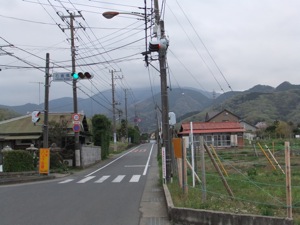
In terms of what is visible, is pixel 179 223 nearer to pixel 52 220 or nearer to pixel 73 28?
pixel 52 220

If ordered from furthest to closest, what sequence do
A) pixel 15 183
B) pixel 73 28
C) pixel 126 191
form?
pixel 73 28
pixel 15 183
pixel 126 191

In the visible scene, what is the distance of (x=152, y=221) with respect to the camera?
980 cm

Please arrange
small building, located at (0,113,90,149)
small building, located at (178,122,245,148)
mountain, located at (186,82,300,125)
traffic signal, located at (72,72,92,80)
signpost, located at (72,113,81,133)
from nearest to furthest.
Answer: traffic signal, located at (72,72,92,80) < signpost, located at (72,113,81,133) < small building, located at (0,113,90,149) < small building, located at (178,122,245,148) < mountain, located at (186,82,300,125)

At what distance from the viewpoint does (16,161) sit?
26109 mm

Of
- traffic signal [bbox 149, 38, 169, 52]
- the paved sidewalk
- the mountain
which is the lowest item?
the paved sidewalk

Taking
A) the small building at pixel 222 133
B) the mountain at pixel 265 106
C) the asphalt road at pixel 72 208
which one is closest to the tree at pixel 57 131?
the asphalt road at pixel 72 208

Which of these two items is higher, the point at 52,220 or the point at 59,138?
the point at 59,138

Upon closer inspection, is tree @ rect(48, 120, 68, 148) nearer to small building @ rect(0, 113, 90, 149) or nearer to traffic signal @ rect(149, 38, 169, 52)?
small building @ rect(0, 113, 90, 149)

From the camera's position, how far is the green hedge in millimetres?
25859

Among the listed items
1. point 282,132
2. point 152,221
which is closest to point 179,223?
point 152,221

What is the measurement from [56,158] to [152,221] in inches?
873

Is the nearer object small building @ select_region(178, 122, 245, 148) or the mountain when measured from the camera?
small building @ select_region(178, 122, 245, 148)

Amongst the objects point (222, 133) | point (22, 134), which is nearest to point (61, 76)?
point (22, 134)

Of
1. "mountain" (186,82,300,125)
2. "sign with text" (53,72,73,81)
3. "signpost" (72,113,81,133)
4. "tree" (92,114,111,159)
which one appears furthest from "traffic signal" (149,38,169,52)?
"mountain" (186,82,300,125)
